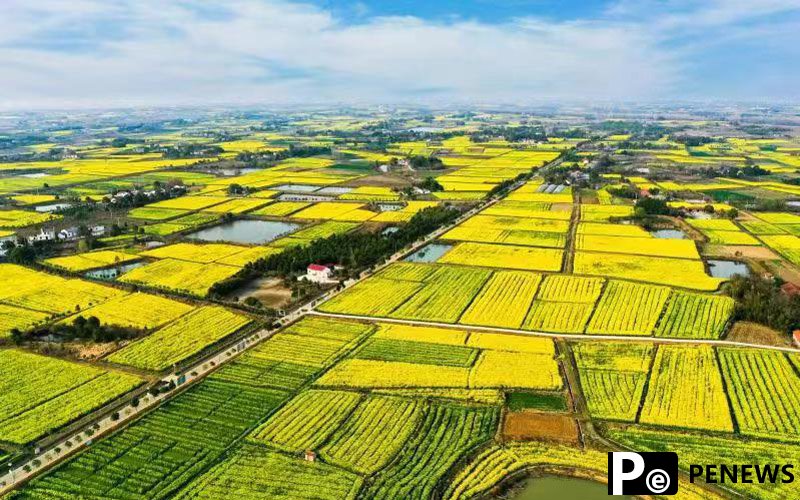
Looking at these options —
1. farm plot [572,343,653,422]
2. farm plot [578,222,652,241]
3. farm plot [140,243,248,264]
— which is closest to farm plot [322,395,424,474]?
farm plot [572,343,653,422]

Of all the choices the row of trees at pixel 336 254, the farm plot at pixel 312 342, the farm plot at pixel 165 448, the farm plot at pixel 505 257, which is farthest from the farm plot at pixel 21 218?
the farm plot at pixel 165 448

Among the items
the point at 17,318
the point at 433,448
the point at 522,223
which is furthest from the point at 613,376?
the point at 17,318

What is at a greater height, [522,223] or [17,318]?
[522,223]

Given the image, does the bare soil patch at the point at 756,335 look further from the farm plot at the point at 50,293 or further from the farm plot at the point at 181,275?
the farm plot at the point at 50,293

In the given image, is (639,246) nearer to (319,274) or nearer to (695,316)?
(695,316)

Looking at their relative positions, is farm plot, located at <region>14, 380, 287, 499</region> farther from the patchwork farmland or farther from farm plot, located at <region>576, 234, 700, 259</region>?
farm plot, located at <region>576, 234, 700, 259</region>

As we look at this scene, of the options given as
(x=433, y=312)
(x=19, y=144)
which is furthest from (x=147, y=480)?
(x=19, y=144)
